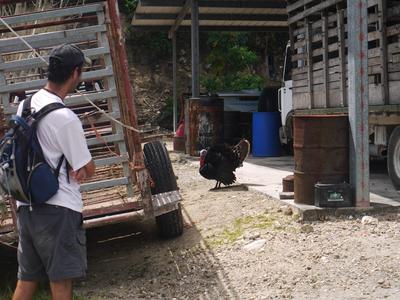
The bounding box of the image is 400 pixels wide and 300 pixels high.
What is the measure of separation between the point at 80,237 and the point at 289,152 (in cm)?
1039

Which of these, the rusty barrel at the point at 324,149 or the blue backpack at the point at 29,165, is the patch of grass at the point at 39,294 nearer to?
the blue backpack at the point at 29,165

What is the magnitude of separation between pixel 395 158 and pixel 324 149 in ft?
5.91

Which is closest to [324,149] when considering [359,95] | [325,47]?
[359,95]

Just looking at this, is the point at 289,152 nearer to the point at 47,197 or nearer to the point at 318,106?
the point at 318,106

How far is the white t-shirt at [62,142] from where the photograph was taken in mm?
3252

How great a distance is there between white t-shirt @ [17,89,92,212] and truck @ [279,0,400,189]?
5.01 metres

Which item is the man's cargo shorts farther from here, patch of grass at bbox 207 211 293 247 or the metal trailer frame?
patch of grass at bbox 207 211 293 247

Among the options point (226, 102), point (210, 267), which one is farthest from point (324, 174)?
point (226, 102)

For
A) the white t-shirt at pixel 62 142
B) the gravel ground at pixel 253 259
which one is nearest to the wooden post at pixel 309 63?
the gravel ground at pixel 253 259

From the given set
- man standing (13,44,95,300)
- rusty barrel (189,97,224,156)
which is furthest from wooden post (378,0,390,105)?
rusty barrel (189,97,224,156)

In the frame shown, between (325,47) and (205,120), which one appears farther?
(205,120)

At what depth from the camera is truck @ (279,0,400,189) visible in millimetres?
7410

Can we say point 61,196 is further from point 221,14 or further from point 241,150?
point 221,14

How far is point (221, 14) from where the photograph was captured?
603 inches
